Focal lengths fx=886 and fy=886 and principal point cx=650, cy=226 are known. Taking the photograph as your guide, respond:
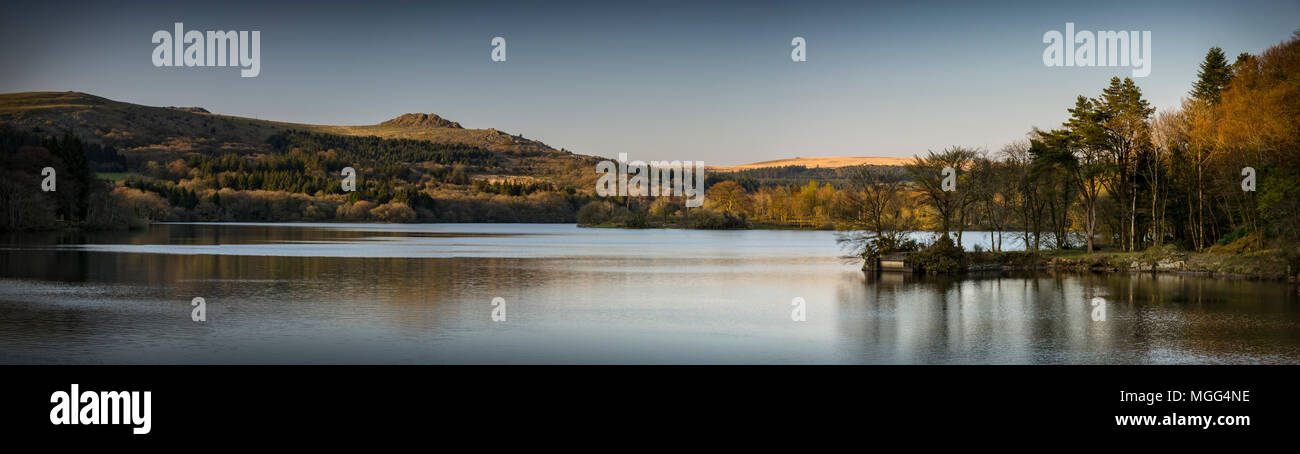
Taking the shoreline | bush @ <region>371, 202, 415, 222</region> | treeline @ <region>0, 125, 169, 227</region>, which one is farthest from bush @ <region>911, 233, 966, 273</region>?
bush @ <region>371, 202, 415, 222</region>

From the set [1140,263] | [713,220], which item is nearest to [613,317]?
[1140,263]

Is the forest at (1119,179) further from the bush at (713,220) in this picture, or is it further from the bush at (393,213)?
the bush at (393,213)

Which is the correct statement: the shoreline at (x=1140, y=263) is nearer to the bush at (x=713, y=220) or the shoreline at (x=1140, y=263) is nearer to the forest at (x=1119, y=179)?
the forest at (x=1119, y=179)

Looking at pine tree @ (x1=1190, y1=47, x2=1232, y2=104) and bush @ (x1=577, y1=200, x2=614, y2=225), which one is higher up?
pine tree @ (x1=1190, y1=47, x2=1232, y2=104)

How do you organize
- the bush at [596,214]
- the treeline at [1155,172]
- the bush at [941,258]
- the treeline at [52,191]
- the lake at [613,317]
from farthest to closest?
1. the bush at [596,214]
2. the treeline at [52,191]
3. the bush at [941,258]
4. the treeline at [1155,172]
5. the lake at [613,317]

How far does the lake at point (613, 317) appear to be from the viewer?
15258 millimetres

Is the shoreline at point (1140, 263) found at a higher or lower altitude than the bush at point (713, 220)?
lower

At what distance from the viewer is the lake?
15258mm

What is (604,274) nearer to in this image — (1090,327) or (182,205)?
(1090,327)

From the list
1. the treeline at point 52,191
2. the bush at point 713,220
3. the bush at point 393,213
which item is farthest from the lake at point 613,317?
the bush at point 393,213

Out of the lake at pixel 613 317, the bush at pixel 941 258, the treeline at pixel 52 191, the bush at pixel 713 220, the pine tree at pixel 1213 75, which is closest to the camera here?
the lake at pixel 613 317

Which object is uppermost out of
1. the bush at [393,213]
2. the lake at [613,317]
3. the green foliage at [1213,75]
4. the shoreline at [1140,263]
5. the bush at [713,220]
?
the green foliage at [1213,75]

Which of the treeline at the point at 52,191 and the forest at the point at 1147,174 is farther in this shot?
the treeline at the point at 52,191

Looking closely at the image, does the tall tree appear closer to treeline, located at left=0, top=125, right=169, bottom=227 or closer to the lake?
the lake
